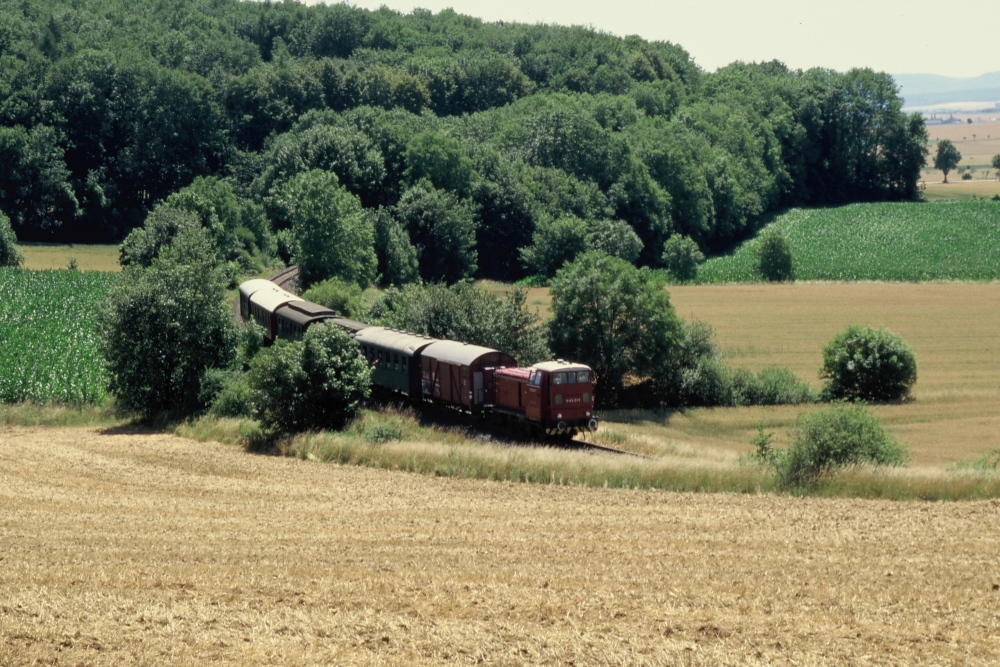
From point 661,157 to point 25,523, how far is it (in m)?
108

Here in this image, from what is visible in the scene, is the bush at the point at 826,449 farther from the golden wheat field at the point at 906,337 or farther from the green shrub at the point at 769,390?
the green shrub at the point at 769,390

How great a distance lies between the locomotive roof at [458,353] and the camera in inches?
1613

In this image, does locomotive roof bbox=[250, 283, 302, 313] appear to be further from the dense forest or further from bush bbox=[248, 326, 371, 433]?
the dense forest

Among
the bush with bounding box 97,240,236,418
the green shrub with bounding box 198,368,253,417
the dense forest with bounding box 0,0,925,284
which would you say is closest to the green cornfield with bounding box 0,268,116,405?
the bush with bounding box 97,240,236,418

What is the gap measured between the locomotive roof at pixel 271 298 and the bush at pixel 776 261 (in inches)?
2359

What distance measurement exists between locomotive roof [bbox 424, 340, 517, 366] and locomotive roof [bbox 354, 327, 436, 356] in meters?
0.81

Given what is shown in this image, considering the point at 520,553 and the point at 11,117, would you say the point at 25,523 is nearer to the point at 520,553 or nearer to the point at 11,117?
the point at 520,553

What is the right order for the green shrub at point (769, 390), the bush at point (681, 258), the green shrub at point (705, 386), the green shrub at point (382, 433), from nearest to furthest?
the green shrub at point (382, 433), the green shrub at point (769, 390), the green shrub at point (705, 386), the bush at point (681, 258)

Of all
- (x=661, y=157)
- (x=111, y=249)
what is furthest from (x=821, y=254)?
(x=111, y=249)

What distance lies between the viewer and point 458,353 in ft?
137

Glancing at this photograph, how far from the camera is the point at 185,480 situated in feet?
112

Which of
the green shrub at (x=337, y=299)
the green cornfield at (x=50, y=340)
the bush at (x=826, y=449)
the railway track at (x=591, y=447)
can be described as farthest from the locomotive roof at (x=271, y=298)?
the bush at (x=826, y=449)

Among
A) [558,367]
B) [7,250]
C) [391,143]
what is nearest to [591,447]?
[558,367]

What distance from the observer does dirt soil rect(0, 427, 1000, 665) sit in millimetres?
17766
